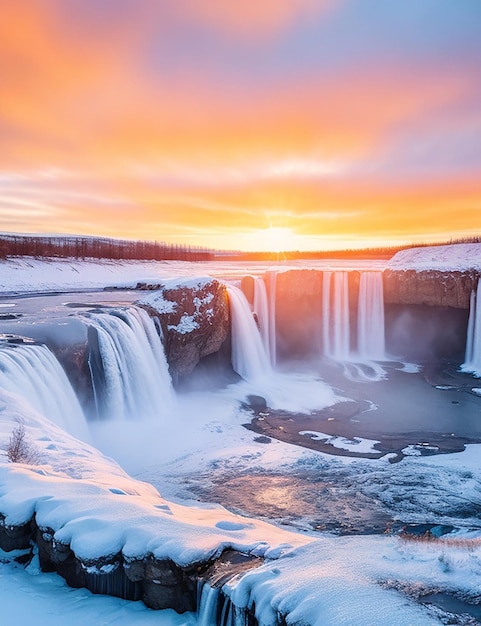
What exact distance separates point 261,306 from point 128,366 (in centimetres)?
1375

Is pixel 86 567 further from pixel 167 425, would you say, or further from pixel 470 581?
pixel 167 425

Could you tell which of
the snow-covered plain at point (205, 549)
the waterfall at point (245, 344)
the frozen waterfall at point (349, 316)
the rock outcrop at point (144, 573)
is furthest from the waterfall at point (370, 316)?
the rock outcrop at point (144, 573)

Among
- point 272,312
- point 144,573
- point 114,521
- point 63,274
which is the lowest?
point 144,573

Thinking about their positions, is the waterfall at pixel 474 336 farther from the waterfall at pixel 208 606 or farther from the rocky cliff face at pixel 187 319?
the waterfall at pixel 208 606

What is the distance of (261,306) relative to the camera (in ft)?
92.4

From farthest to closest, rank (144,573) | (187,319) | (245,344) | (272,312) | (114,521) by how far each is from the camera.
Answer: (272,312) → (245,344) → (187,319) → (114,521) → (144,573)

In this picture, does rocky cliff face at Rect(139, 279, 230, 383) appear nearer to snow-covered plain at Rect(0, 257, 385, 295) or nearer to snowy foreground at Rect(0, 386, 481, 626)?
snow-covered plain at Rect(0, 257, 385, 295)

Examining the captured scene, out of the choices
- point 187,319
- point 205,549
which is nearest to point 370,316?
point 187,319

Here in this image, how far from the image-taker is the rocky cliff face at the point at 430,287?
27.4 m

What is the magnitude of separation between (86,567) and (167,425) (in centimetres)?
1058

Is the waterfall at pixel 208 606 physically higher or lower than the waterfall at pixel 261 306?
lower

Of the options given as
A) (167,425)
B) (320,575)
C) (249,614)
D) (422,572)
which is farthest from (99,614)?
(167,425)

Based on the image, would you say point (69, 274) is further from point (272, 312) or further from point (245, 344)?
point (245, 344)

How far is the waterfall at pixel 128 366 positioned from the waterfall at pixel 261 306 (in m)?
10.3
